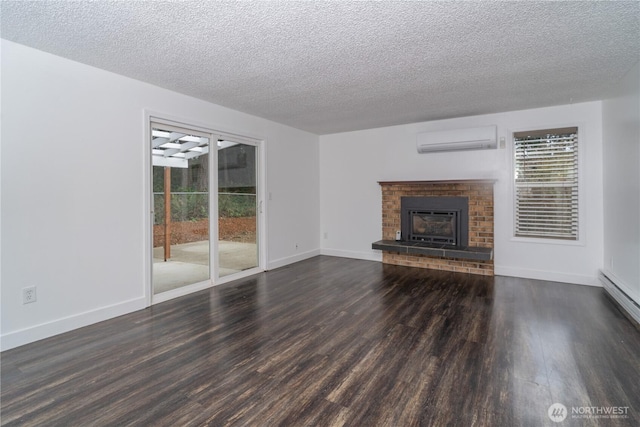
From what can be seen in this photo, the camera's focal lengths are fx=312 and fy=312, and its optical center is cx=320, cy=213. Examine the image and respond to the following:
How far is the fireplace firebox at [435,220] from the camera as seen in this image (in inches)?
189

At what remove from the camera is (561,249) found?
4.23 m

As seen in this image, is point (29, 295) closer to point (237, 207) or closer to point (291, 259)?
point (237, 207)

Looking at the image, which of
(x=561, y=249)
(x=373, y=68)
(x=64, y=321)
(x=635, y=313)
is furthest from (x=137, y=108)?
(x=561, y=249)

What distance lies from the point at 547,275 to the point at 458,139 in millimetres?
2259

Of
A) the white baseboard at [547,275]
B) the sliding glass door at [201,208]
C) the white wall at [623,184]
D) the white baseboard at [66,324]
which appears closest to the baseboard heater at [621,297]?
the white wall at [623,184]

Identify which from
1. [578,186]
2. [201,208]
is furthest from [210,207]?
[578,186]

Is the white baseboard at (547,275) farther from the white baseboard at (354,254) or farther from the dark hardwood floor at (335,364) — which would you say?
the white baseboard at (354,254)

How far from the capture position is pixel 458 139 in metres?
4.63

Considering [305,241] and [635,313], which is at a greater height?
[305,241]

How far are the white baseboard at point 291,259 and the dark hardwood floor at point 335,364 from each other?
4.96 feet

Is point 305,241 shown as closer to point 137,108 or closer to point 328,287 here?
point 328,287

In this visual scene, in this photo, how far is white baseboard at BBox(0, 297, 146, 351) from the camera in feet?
8.15

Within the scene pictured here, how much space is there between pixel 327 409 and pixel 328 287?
7.61 ft

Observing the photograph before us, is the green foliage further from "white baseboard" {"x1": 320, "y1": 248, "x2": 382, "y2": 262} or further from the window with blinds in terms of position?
the window with blinds
